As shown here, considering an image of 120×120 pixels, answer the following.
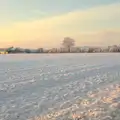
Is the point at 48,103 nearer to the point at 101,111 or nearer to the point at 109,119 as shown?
the point at 101,111

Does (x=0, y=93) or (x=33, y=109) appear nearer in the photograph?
(x=33, y=109)

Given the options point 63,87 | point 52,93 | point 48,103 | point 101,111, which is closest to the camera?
point 101,111

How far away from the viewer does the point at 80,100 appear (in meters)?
8.87

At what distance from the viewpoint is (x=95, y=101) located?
343 inches

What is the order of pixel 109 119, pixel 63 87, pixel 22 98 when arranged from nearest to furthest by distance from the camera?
1. pixel 109 119
2. pixel 22 98
3. pixel 63 87

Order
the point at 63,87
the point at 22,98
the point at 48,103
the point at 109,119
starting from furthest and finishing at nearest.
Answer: the point at 63,87 < the point at 22,98 < the point at 48,103 < the point at 109,119

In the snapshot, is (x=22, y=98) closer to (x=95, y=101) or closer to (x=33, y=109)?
(x=33, y=109)

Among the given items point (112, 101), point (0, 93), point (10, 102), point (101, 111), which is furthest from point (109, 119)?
→ point (0, 93)

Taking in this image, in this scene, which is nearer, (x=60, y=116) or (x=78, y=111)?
(x=60, y=116)

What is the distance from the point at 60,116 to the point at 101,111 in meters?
1.20

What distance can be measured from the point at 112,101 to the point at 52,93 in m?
→ 2.40

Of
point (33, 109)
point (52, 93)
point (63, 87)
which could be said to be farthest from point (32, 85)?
point (33, 109)

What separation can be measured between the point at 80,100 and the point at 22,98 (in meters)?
1.97

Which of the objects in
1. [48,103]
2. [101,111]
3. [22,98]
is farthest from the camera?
[22,98]
